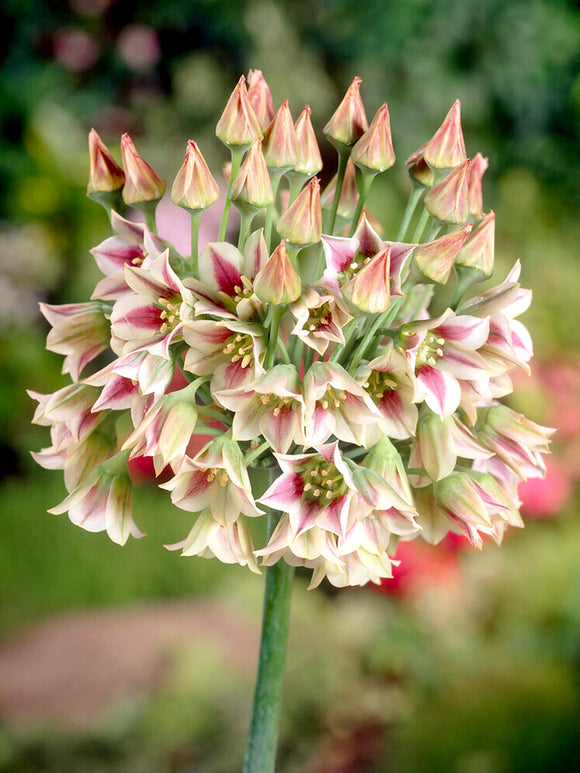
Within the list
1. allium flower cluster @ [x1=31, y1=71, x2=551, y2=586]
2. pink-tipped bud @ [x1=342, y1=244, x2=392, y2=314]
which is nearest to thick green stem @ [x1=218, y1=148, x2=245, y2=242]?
allium flower cluster @ [x1=31, y1=71, x2=551, y2=586]

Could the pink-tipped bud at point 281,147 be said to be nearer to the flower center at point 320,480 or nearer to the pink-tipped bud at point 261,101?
the pink-tipped bud at point 261,101

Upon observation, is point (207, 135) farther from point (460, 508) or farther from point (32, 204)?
point (460, 508)

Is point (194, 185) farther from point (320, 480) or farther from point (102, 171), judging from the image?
point (320, 480)

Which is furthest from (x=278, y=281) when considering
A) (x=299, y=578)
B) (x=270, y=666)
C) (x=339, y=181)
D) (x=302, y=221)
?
(x=299, y=578)

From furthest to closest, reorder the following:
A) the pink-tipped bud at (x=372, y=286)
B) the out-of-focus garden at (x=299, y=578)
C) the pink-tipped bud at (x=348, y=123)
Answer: the out-of-focus garden at (x=299, y=578), the pink-tipped bud at (x=348, y=123), the pink-tipped bud at (x=372, y=286)

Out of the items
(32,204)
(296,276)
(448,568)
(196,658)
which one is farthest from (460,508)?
(32,204)

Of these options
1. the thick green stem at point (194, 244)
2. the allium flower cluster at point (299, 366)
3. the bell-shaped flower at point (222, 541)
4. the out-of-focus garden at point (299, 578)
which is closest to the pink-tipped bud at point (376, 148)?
the allium flower cluster at point (299, 366)
